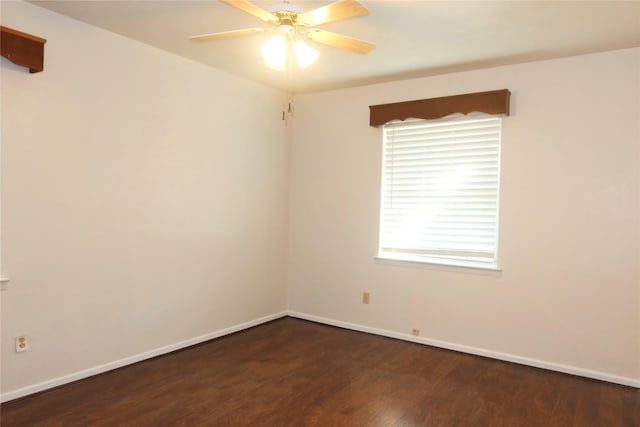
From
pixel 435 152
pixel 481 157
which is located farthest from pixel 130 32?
pixel 481 157

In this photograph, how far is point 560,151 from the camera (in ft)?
11.6

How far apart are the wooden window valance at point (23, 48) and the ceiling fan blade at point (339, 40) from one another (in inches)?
64.0

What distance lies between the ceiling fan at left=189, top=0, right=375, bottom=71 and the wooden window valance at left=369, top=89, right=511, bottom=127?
1492 mm

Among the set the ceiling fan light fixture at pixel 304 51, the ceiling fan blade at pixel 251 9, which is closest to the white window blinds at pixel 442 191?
the ceiling fan light fixture at pixel 304 51

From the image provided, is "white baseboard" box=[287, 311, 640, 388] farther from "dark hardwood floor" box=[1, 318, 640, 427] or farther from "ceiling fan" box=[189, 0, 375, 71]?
"ceiling fan" box=[189, 0, 375, 71]

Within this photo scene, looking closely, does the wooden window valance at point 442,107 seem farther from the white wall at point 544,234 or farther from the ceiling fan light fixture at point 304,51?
the ceiling fan light fixture at point 304,51

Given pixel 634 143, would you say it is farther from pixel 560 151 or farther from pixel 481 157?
pixel 481 157

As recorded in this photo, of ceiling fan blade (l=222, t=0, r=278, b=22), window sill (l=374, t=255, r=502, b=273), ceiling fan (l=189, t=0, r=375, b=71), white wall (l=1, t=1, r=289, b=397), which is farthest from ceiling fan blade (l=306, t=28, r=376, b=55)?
window sill (l=374, t=255, r=502, b=273)

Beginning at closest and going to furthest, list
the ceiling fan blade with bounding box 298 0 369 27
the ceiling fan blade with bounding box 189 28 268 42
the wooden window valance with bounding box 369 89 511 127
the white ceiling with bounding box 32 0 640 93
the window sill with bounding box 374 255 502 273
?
the ceiling fan blade with bounding box 298 0 369 27, the ceiling fan blade with bounding box 189 28 268 42, the white ceiling with bounding box 32 0 640 93, the wooden window valance with bounding box 369 89 511 127, the window sill with bounding box 374 255 502 273

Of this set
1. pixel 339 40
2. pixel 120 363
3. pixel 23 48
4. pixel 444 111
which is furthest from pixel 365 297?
pixel 23 48

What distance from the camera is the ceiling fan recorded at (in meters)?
2.15

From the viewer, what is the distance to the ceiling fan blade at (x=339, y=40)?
2.53 meters

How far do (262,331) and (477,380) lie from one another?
2.05 m

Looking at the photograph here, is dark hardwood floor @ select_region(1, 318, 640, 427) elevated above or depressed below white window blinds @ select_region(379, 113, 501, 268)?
below
